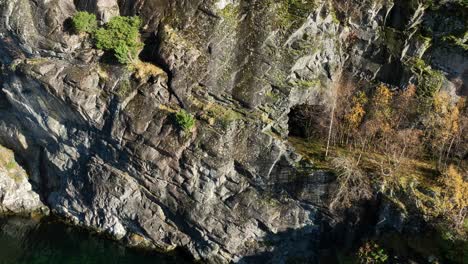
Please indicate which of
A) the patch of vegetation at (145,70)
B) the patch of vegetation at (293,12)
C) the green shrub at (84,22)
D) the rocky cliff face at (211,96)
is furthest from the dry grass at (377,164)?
the green shrub at (84,22)


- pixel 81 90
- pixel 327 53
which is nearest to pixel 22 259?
pixel 81 90

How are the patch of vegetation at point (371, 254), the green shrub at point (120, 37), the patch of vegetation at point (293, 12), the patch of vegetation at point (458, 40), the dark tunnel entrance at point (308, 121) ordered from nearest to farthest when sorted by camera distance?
the patch of vegetation at point (371, 254)
the patch of vegetation at point (293, 12)
the patch of vegetation at point (458, 40)
the green shrub at point (120, 37)
the dark tunnel entrance at point (308, 121)

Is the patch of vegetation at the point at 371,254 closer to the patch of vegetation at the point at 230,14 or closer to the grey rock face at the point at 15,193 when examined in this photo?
the patch of vegetation at the point at 230,14

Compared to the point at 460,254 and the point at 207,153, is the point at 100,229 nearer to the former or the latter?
the point at 207,153

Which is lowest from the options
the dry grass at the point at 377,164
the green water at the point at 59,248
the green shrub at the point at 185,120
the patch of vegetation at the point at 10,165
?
the green water at the point at 59,248

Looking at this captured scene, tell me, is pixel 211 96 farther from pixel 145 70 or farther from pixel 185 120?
pixel 145 70

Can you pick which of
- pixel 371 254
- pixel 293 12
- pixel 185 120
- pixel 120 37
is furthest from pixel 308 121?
pixel 120 37

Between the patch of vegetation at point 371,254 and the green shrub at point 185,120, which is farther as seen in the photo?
the green shrub at point 185,120
